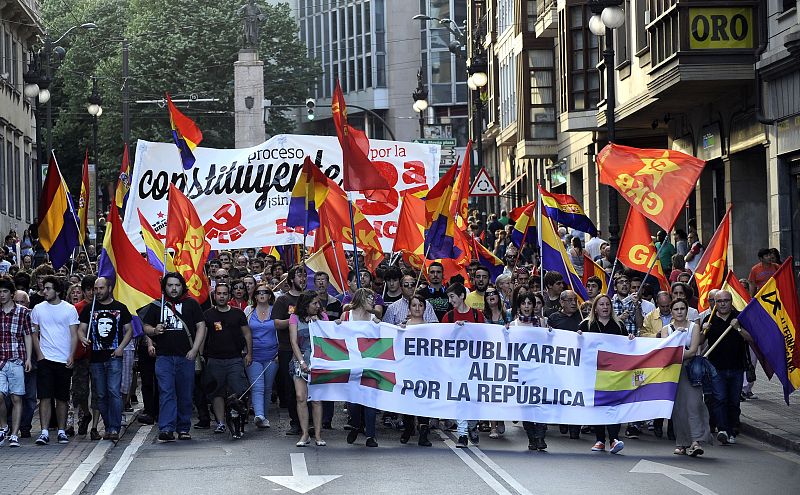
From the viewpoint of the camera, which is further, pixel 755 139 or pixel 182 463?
pixel 755 139

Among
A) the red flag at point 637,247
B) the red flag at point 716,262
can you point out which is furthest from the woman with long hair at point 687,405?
the red flag at point 637,247

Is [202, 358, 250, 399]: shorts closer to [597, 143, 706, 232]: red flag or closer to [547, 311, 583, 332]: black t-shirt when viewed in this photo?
[547, 311, 583, 332]: black t-shirt

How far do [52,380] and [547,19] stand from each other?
27282mm

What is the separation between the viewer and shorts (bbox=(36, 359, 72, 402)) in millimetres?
15164

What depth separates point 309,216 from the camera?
2014 cm

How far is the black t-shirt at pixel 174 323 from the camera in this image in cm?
1527

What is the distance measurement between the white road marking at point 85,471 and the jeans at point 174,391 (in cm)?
65

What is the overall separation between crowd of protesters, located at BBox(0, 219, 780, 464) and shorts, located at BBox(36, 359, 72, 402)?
0.04ft

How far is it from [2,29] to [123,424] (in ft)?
114

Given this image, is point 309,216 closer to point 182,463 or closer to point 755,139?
point 182,463

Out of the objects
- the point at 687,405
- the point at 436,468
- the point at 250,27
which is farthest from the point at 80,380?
the point at 250,27

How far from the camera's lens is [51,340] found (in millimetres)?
15062

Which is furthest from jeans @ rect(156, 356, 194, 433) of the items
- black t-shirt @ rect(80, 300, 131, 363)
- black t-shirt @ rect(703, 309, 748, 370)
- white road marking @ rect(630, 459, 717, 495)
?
black t-shirt @ rect(703, 309, 748, 370)

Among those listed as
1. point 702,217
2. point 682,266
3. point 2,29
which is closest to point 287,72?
point 2,29
